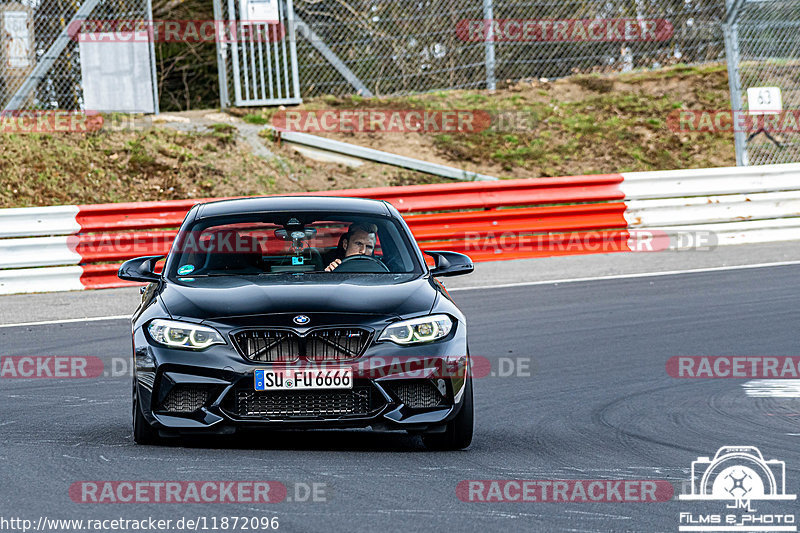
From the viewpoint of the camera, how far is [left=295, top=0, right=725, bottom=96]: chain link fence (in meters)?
20.7

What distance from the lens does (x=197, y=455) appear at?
19.7ft

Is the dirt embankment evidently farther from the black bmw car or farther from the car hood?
the black bmw car

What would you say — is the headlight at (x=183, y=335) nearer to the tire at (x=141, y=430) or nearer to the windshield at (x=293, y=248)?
the tire at (x=141, y=430)

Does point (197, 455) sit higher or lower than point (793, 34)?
lower

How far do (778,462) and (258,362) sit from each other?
2.49m

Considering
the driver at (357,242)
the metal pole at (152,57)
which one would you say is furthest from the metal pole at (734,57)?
the driver at (357,242)

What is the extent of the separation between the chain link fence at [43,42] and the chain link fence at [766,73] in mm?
8611

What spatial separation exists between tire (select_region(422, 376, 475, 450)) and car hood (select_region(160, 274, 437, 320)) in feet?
1.68

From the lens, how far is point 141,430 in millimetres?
6289

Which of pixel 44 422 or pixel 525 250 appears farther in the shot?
pixel 525 250

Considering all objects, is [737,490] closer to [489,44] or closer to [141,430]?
[141,430]

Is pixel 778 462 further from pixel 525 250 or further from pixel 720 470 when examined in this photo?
pixel 525 250

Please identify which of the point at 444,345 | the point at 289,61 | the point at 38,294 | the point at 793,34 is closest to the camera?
the point at 444,345

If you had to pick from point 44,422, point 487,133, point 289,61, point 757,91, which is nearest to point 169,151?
point 289,61
